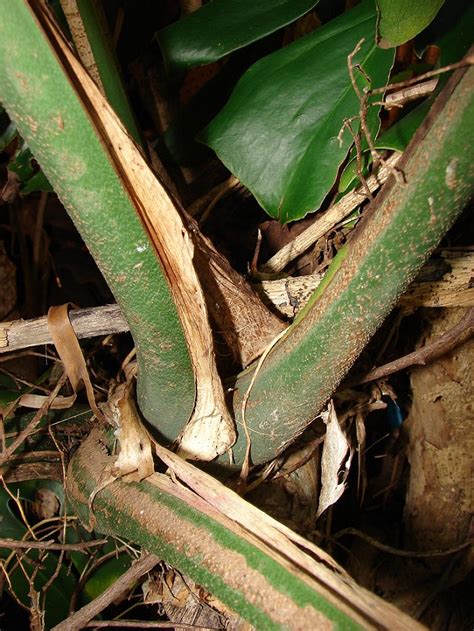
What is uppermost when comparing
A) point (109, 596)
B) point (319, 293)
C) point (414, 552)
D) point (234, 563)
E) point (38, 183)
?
point (38, 183)

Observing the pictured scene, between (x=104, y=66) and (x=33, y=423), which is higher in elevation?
(x=104, y=66)

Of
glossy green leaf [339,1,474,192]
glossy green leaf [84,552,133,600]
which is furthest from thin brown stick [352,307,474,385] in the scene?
glossy green leaf [84,552,133,600]

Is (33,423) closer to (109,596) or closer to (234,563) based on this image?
(109,596)

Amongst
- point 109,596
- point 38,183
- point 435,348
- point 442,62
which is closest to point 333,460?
point 435,348

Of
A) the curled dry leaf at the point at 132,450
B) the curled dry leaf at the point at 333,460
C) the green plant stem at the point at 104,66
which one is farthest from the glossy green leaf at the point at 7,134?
the curled dry leaf at the point at 333,460

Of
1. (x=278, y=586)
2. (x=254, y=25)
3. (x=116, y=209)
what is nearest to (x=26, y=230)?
(x=254, y=25)

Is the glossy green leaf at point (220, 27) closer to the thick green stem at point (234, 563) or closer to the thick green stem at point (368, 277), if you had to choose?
the thick green stem at point (368, 277)
